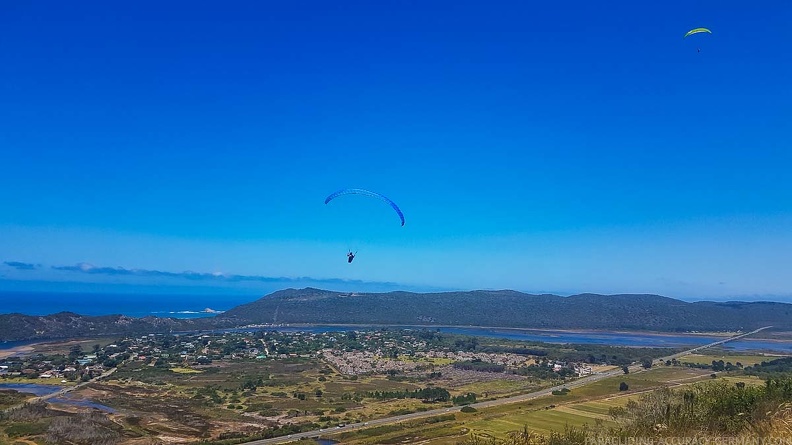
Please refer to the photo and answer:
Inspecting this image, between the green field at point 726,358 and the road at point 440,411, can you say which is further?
the green field at point 726,358

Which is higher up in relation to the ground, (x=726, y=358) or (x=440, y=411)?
(x=726, y=358)

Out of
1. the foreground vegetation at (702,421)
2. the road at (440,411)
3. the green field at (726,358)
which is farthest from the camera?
the green field at (726,358)

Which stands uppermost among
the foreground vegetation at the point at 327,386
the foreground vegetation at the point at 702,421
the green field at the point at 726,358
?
the foreground vegetation at the point at 702,421

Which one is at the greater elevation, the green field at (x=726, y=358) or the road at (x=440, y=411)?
the green field at (x=726, y=358)

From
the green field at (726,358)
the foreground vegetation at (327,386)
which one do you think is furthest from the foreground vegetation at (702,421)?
the green field at (726,358)

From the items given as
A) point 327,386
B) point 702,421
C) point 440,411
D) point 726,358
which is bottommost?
point 327,386

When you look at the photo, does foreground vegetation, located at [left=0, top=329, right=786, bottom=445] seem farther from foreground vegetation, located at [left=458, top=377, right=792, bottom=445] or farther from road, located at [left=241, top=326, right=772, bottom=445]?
road, located at [left=241, top=326, right=772, bottom=445]

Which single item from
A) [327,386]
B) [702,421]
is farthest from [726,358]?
[702,421]

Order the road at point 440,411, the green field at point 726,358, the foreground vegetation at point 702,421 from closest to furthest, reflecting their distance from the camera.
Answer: the foreground vegetation at point 702,421 < the road at point 440,411 < the green field at point 726,358

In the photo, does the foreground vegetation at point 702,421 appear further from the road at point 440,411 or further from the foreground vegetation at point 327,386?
the road at point 440,411

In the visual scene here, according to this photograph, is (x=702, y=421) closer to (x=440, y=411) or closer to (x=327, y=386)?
(x=440, y=411)

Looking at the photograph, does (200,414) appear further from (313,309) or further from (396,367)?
(313,309)
